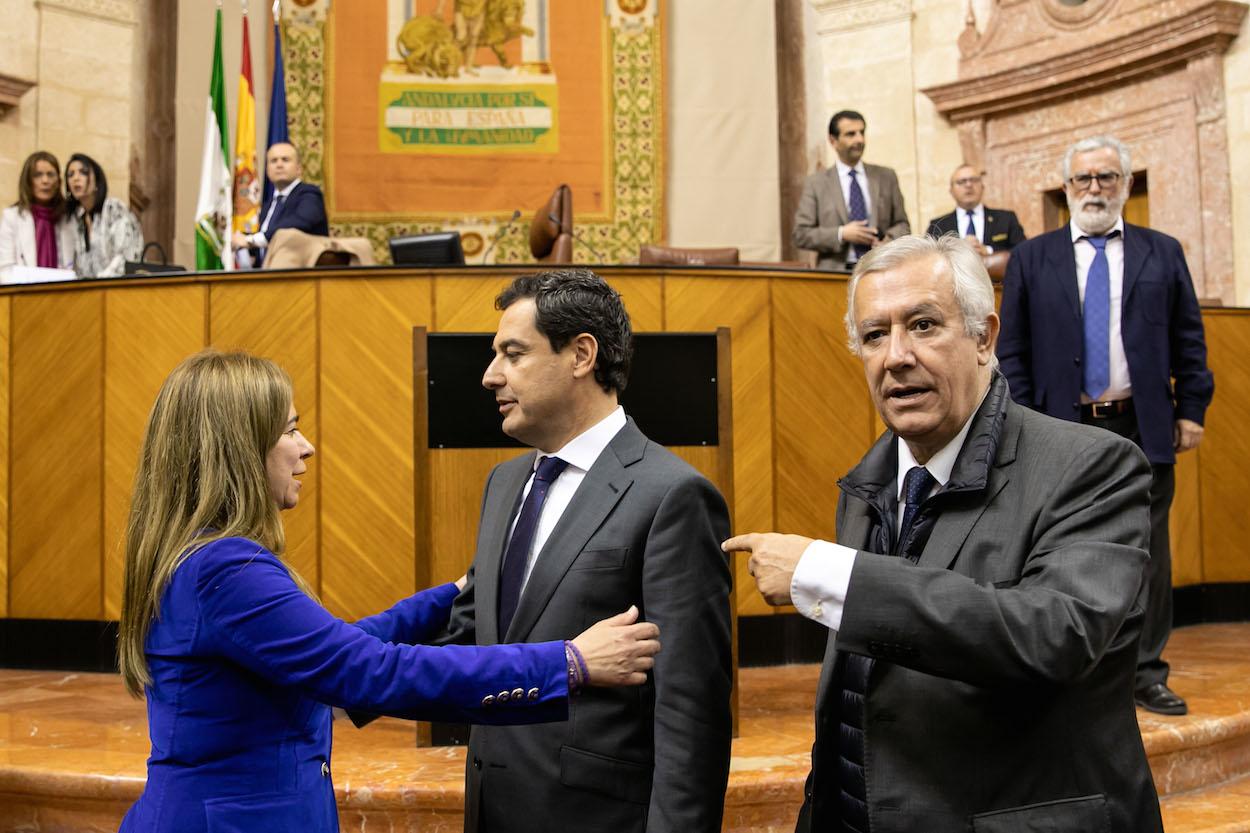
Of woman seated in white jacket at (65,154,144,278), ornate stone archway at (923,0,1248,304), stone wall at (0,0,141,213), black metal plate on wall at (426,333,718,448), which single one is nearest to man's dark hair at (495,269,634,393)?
black metal plate on wall at (426,333,718,448)

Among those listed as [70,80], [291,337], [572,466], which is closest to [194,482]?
[572,466]

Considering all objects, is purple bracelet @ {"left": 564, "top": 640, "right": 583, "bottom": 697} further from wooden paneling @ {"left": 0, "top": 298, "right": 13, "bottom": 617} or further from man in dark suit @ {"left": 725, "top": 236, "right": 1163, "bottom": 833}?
wooden paneling @ {"left": 0, "top": 298, "right": 13, "bottom": 617}

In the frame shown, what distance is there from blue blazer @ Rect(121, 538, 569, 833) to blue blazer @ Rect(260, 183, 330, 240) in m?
4.51

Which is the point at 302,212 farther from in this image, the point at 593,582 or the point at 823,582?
the point at 823,582

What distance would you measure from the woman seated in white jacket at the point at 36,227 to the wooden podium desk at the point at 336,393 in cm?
122

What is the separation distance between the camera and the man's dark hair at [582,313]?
2.00 meters

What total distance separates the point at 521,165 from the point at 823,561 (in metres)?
8.73

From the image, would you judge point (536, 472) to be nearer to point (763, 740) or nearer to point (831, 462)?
point (763, 740)

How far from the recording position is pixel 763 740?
3408mm

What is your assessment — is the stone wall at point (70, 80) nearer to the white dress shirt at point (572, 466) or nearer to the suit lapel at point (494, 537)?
the suit lapel at point (494, 537)

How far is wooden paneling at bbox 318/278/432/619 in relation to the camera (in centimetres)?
449

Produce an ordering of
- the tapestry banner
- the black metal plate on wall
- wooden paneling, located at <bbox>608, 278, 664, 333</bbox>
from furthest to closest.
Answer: the tapestry banner, wooden paneling, located at <bbox>608, 278, 664, 333</bbox>, the black metal plate on wall

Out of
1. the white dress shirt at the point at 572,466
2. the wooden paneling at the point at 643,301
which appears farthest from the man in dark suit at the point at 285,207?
the white dress shirt at the point at 572,466

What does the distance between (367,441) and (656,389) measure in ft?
5.41
